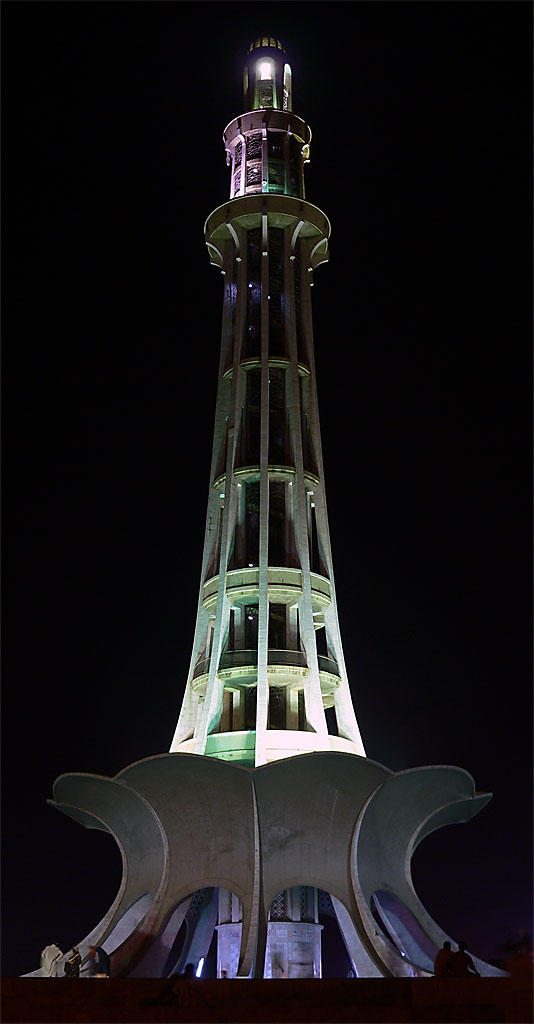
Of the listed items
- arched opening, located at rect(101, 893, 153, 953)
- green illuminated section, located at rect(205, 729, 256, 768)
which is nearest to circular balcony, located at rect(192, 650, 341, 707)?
green illuminated section, located at rect(205, 729, 256, 768)

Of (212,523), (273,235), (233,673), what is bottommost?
(233,673)

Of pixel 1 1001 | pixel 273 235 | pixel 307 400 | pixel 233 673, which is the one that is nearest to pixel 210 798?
pixel 233 673

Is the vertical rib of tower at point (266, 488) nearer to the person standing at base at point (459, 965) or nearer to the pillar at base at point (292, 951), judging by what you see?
the pillar at base at point (292, 951)

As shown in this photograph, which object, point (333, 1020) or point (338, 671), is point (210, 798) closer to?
point (338, 671)

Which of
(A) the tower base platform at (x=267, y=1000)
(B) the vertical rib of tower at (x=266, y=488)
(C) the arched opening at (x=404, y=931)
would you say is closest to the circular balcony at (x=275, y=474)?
(B) the vertical rib of tower at (x=266, y=488)

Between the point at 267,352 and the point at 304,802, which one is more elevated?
the point at 267,352

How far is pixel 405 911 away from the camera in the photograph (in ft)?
77.5

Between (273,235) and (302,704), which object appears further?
(273,235)

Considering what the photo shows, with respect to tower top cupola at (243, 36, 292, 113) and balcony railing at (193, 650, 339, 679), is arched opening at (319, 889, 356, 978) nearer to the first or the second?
balcony railing at (193, 650, 339, 679)

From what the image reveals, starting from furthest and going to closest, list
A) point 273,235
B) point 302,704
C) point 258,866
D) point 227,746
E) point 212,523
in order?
point 273,235, point 212,523, point 302,704, point 227,746, point 258,866

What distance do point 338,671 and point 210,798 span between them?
17.3 ft

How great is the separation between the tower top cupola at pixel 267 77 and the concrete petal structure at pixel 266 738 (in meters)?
0.05

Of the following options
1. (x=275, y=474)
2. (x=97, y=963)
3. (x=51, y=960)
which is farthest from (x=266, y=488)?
(x=51, y=960)

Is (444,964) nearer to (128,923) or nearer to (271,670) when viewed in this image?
(128,923)
